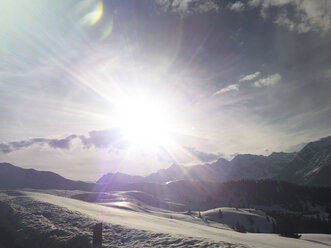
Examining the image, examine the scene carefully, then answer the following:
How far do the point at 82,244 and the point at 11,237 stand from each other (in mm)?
9107

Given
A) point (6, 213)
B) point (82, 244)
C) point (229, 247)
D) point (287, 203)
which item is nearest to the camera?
point (229, 247)

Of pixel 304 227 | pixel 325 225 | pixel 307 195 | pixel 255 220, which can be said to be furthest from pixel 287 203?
pixel 255 220

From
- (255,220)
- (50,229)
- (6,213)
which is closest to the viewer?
(50,229)

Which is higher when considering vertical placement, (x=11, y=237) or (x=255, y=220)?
(x=11, y=237)

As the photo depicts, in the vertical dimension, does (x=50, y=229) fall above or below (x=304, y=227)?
above

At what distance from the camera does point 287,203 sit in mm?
197250

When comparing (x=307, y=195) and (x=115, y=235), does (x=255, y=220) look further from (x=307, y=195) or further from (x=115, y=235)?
(x=307, y=195)

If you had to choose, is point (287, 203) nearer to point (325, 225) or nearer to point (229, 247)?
point (325, 225)

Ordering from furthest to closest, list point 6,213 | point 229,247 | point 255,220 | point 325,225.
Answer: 1. point 325,225
2. point 255,220
3. point 6,213
4. point 229,247

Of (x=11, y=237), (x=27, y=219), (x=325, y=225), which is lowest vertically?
(x=325, y=225)

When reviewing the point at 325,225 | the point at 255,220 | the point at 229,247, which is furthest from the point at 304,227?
the point at 229,247

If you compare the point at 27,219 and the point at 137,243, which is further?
the point at 27,219

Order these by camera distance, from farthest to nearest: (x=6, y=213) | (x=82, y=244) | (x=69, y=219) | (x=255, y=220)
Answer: (x=255, y=220) → (x=6, y=213) → (x=69, y=219) → (x=82, y=244)

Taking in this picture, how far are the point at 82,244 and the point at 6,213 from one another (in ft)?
60.3
